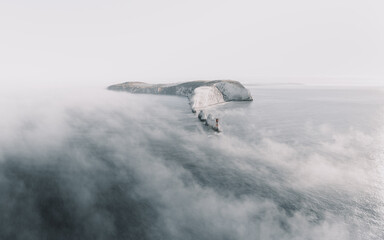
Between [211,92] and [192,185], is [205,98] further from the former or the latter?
[192,185]

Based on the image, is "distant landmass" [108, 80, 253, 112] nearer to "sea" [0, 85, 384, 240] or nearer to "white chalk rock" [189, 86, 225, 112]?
"white chalk rock" [189, 86, 225, 112]

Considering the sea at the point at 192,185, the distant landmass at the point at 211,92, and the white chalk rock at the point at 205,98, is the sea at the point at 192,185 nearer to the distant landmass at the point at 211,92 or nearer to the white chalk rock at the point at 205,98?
the white chalk rock at the point at 205,98

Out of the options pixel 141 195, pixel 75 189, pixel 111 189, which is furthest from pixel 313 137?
pixel 75 189

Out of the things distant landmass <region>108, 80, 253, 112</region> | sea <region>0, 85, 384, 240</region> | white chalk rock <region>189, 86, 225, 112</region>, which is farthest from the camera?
distant landmass <region>108, 80, 253, 112</region>

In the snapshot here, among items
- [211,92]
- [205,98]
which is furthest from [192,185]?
[211,92]

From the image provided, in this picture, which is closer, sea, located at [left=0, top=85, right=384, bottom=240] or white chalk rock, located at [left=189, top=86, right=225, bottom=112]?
sea, located at [left=0, top=85, right=384, bottom=240]

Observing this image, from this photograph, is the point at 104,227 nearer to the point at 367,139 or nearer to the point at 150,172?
the point at 150,172

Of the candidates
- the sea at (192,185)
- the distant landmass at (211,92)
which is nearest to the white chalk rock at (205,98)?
the distant landmass at (211,92)

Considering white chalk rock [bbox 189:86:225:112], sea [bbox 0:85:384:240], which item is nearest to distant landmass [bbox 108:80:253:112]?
white chalk rock [bbox 189:86:225:112]
